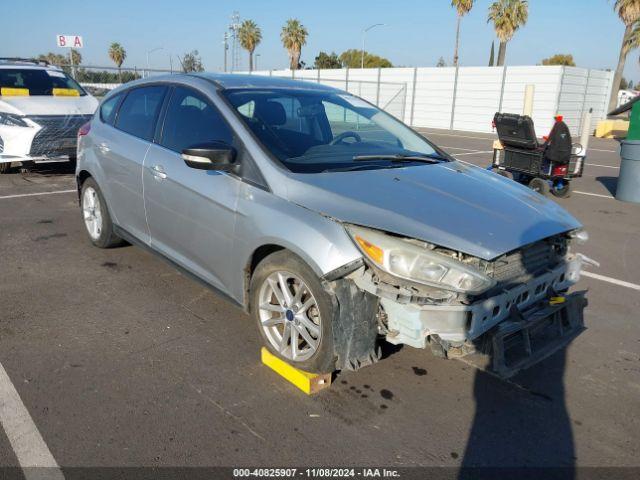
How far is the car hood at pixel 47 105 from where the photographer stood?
29.9ft

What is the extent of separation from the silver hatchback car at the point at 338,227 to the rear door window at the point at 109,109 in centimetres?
59

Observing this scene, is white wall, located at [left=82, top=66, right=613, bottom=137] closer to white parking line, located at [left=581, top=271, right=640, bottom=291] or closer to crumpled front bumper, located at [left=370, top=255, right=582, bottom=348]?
white parking line, located at [left=581, top=271, right=640, bottom=291]

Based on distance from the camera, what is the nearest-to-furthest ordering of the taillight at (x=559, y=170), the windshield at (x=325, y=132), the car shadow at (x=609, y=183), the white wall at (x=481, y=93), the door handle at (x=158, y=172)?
1. the windshield at (x=325, y=132)
2. the door handle at (x=158, y=172)
3. the taillight at (x=559, y=170)
4. the car shadow at (x=609, y=183)
5. the white wall at (x=481, y=93)

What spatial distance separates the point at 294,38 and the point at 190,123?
155ft

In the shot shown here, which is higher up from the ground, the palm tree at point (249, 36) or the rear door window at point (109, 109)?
the palm tree at point (249, 36)

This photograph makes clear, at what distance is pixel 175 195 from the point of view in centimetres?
389

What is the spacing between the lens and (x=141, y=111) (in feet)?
15.1

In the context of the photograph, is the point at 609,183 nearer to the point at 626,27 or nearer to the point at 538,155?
the point at 538,155

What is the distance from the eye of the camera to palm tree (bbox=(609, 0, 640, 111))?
29.5 meters

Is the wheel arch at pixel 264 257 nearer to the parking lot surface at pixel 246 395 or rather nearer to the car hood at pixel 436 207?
the car hood at pixel 436 207

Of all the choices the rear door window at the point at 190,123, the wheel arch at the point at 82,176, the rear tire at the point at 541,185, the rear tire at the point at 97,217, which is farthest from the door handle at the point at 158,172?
the rear tire at the point at 541,185


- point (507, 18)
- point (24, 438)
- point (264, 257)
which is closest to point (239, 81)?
point (264, 257)

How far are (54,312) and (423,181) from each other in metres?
2.93

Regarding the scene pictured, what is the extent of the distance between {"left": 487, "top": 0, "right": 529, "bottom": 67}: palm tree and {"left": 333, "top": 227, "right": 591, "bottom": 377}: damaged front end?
1515 inches
